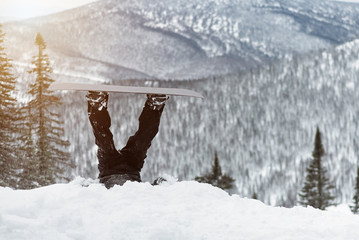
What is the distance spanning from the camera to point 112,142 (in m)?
8.99

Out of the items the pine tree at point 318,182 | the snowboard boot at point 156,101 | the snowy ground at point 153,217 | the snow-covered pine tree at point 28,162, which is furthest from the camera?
the pine tree at point 318,182

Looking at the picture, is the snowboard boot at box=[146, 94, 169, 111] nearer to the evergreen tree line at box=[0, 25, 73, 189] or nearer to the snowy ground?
the snowy ground

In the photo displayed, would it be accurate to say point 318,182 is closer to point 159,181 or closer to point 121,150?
point 121,150

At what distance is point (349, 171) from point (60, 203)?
500 ft

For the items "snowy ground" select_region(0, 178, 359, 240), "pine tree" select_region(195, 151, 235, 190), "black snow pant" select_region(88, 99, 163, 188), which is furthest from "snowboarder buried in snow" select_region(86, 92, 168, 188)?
"pine tree" select_region(195, 151, 235, 190)

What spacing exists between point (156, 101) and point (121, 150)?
4.20ft

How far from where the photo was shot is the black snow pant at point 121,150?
8688mm

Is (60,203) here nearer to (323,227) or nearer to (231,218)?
(231,218)

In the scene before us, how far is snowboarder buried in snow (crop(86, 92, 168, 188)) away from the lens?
8.71m

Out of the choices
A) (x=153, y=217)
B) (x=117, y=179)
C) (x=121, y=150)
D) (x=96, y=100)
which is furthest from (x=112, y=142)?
(x=153, y=217)

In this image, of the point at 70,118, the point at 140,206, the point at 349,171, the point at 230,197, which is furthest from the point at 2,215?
the point at 70,118

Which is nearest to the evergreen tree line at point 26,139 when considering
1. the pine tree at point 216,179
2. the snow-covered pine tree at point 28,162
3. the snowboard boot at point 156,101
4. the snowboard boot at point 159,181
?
the snow-covered pine tree at point 28,162

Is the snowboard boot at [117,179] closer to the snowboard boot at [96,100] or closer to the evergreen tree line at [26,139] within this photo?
the snowboard boot at [96,100]

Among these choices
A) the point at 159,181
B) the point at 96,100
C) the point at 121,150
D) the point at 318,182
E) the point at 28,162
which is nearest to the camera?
the point at 159,181
